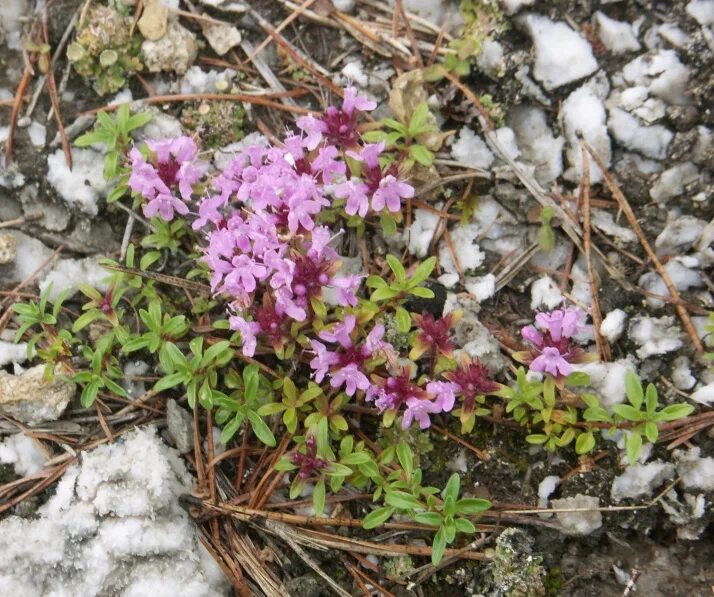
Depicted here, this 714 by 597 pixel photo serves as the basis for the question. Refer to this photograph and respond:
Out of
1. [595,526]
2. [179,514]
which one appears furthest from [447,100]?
[179,514]

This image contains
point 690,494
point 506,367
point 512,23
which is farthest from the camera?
point 512,23

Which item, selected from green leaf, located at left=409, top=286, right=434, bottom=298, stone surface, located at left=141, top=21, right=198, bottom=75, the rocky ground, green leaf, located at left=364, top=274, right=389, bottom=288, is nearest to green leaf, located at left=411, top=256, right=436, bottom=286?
green leaf, located at left=409, top=286, right=434, bottom=298

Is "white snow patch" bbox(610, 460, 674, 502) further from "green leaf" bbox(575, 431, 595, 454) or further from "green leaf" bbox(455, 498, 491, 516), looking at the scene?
"green leaf" bbox(455, 498, 491, 516)

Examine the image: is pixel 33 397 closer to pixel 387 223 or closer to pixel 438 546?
pixel 387 223

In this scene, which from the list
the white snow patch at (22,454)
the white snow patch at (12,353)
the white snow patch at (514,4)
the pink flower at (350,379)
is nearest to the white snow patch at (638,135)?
the white snow patch at (514,4)

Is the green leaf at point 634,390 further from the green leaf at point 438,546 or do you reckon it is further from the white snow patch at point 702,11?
the white snow patch at point 702,11

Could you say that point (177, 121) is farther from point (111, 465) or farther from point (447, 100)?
point (111, 465)

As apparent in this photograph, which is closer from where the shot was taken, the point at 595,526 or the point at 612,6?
the point at 595,526

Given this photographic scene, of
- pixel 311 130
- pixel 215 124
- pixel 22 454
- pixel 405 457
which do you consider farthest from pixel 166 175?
pixel 405 457

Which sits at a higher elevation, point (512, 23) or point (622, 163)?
point (512, 23)
